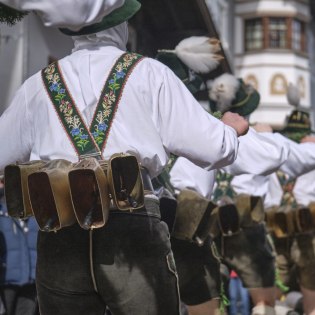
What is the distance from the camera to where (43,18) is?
292cm

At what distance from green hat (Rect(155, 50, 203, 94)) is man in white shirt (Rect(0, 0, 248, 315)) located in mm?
1344

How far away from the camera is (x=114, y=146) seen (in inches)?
113

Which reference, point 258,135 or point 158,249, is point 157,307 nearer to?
point 158,249

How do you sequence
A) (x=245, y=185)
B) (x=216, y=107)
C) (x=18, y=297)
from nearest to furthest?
(x=216, y=107) < (x=18, y=297) < (x=245, y=185)

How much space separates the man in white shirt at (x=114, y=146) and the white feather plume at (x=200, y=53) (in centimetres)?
96

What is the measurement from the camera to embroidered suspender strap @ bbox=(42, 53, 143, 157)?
288cm

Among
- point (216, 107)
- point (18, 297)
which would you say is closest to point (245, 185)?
point (216, 107)

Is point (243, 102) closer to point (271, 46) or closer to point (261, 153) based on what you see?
point (261, 153)

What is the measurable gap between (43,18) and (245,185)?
4231 millimetres

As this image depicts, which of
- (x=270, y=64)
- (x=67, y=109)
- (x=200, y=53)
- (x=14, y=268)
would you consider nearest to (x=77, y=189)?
(x=67, y=109)

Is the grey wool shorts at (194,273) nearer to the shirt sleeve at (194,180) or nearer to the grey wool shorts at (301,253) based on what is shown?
the shirt sleeve at (194,180)

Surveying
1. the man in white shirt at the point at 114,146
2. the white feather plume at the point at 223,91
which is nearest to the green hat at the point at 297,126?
the white feather plume at the point at 223,91

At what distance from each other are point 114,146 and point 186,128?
0.27 meters

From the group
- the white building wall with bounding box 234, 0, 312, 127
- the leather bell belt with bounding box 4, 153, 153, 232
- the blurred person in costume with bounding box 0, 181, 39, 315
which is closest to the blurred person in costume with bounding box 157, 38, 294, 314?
the leather bell belt with bounding box 4, 153, 153, 232
